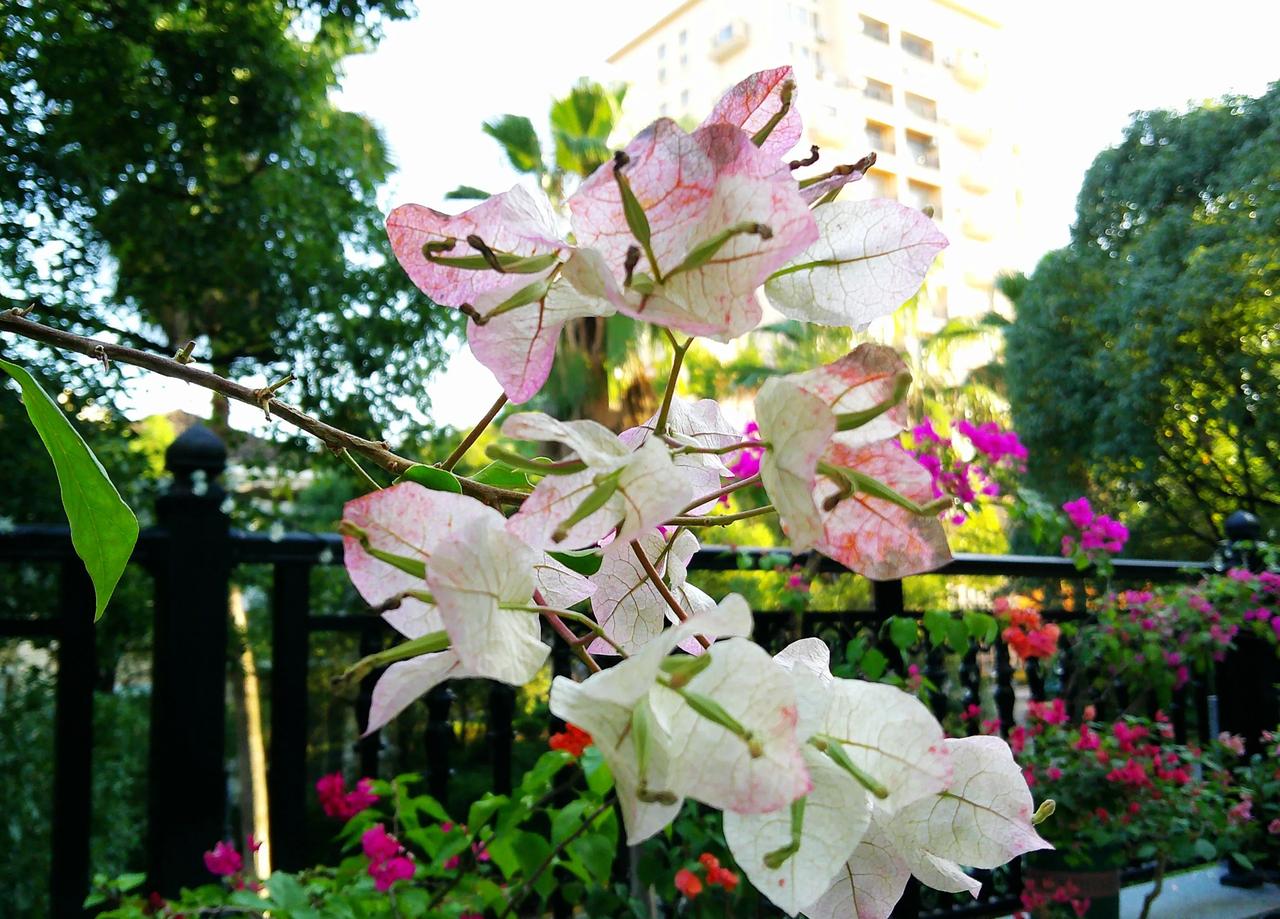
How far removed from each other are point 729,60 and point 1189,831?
22694mm

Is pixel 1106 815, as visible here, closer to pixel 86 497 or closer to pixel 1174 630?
pixel 1174 630

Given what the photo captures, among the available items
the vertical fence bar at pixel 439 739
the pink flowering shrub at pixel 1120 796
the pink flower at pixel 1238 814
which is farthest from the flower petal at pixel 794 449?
the pink flower at pixel 1238 814

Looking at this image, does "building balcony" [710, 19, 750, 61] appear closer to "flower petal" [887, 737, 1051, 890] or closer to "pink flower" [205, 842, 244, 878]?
"pink flower" [205, 842, 244, 878]

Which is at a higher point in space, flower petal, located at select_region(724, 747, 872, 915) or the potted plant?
flower petal, located at select_region(724, 747, 872, 915)

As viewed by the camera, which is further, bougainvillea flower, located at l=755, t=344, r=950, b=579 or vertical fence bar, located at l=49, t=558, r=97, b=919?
vertical fence bar, located at l=49, t=558, r=97, b=919

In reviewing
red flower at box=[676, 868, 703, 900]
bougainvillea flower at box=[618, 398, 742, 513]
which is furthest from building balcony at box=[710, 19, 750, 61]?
bougainvillea flower at box=[618, 398, 742, 513]

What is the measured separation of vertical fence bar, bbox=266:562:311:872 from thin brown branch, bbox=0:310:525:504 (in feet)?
3.68

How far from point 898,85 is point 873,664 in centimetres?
2387

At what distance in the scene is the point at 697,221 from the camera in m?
0.21

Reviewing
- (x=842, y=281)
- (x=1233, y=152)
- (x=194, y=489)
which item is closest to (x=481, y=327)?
(x=842, y=281)

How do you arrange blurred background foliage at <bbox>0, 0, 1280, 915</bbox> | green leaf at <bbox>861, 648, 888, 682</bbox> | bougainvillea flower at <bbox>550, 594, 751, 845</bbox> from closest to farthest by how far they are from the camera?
bougainvillea flower at <bbox>550, 594, 751, 845</bbox> → green leaf at <bbox>861, 648, 888, 682</bbox> → blurred background foliage at <bbox>0, 0, 1280, 915</bbox>

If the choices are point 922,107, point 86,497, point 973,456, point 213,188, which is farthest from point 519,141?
point 922,107

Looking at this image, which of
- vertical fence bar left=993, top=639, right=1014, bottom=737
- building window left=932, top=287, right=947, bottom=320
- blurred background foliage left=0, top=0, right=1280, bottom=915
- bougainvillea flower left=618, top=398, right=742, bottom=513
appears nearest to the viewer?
bougainvillea flower left=618, top=398, right=742, bottom=513

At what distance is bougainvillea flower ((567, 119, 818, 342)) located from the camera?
20 cm
